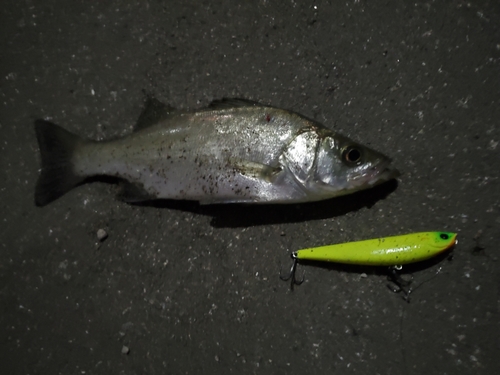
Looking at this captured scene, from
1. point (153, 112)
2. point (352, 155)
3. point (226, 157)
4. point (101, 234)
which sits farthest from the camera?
point (101, 234)

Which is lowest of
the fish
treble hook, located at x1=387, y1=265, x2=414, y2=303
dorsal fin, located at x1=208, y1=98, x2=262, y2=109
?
treble hook, located at x1=387, y1=265, x2=414, y2=303

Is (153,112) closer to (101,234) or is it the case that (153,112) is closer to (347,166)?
(101,234)

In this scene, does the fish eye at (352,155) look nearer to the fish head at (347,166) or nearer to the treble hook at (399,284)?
the fish head at (347,166)

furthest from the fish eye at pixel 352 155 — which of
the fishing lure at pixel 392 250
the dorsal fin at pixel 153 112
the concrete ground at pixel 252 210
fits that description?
the dorsal fin at pixel 153 112

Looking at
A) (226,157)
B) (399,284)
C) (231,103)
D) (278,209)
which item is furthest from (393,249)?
(231,103)

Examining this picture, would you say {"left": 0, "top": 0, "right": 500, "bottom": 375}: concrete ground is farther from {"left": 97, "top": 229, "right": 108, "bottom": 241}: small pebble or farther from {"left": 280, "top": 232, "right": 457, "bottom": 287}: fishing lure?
{"left": 280, "top": 232, "right": 457, "bottom": 287}: fishing lure

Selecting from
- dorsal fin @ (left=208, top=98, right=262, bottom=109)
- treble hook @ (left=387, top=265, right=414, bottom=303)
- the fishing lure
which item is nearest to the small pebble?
dorsal fin @ (left=208, top=98, right=262, bottom=109)
